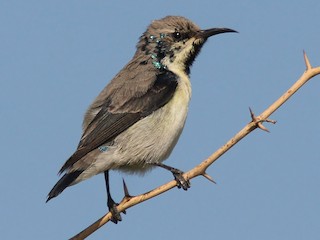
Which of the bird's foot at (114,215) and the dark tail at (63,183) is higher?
the dark tail at (63,183)

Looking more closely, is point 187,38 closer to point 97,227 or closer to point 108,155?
point 108,155

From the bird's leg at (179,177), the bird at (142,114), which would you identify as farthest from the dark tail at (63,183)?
the bird's leg at (179,177)

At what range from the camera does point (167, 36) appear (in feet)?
27.5

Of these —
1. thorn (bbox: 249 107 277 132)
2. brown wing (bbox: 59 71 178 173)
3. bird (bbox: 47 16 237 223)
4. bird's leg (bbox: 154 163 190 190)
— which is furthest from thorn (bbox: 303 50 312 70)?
brown wing (bbox: 59 71 178 173)

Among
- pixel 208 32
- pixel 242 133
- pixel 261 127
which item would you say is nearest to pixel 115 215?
pixel 208 32

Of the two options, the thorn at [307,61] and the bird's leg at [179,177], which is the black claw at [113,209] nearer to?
the bird's leg at [179,177]

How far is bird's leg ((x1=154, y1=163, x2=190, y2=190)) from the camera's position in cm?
670

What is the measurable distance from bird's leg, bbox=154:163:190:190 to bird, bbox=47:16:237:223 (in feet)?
0.06

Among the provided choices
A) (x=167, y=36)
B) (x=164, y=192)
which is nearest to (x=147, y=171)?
(x=167, y=36)

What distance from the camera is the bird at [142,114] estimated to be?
737 centimetres

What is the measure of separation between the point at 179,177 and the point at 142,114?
45.7 inches

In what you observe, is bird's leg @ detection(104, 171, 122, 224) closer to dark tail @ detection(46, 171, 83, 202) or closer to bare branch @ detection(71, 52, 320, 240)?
dark tail @ detection(46, 171, 83, 202)

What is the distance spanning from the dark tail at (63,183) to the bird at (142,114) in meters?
0.02

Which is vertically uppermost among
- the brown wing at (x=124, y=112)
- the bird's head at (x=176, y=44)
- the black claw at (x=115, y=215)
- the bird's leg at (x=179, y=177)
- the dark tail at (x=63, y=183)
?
the bird's head at (x=176, y=44)
